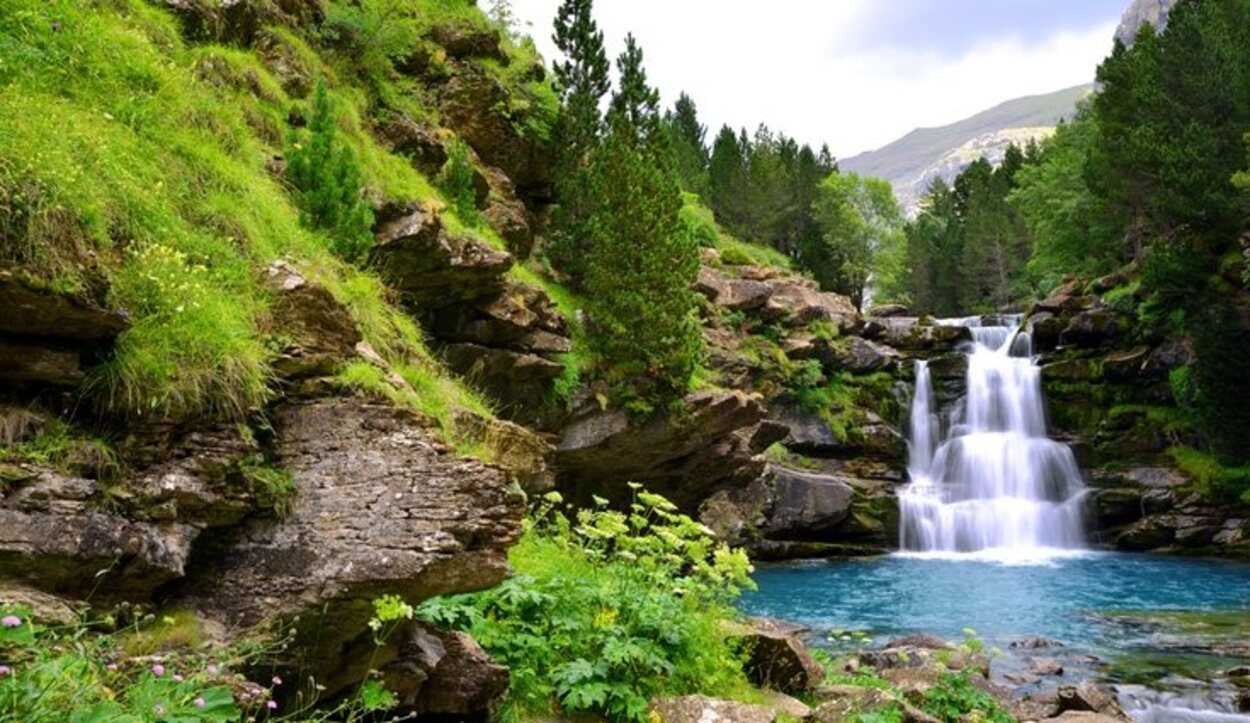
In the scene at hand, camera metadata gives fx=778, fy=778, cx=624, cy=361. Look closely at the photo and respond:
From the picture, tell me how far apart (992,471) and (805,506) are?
982 centimetres

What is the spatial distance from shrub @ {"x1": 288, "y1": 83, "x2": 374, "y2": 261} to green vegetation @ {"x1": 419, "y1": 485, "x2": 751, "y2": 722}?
15.3 feet

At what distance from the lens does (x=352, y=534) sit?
4965 mm

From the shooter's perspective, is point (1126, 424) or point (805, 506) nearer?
point (805, 506)

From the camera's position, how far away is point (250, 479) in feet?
16.0

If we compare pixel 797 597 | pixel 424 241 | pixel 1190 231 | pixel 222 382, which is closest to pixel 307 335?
pixel 222 382

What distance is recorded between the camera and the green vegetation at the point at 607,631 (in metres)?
5.82

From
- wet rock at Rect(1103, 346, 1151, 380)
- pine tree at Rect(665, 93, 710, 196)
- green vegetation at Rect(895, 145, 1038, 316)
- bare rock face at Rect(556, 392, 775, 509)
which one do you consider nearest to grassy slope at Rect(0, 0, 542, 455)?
bare rock face at Rect(556, 392, 775, 509)

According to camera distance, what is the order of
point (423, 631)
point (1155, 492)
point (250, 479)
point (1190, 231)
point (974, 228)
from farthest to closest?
point (974, 228) < point (1190, 231) < point (1155, 492) < point (423, 631) < point (250, 479)

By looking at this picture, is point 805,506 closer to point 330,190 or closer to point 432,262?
point 432,262

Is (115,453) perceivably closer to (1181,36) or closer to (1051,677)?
(1051,677)

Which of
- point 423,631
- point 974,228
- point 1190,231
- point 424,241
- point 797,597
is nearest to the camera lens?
point 423,631

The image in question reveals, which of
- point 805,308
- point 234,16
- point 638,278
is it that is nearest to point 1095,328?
point 805,308

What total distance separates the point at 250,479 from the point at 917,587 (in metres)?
22.5

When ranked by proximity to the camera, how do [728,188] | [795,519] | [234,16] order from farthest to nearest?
[728,188] < [795,519] < [234,16]
